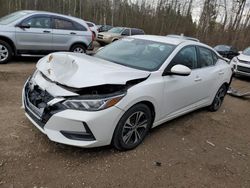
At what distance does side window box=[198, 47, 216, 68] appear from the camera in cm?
477

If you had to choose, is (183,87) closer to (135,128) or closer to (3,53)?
(135,128)

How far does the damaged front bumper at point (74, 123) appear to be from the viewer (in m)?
2.81

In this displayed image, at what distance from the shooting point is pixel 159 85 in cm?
355

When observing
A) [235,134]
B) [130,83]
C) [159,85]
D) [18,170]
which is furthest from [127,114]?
[235,134]

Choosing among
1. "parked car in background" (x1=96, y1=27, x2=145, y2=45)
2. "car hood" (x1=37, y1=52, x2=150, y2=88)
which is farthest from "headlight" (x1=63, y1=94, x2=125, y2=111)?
"parked car in background" (x1=96, y1=27, x2=145, y2=45)

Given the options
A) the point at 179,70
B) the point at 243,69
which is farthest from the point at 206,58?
the point at 243,69

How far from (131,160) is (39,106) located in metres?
1.41

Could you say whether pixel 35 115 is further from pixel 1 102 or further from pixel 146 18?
pixel 146 18

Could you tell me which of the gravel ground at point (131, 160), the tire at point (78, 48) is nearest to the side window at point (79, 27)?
the tire at point (78, 48)

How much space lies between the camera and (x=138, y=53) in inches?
161

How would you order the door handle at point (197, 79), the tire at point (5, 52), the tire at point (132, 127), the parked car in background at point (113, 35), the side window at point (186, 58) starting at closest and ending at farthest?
the tire at point (132, 127) < the side window at point (186, 58) < the door handle at point (197, 79) < the tire at point (5, 52) < the parked car in background at point (113, 35)

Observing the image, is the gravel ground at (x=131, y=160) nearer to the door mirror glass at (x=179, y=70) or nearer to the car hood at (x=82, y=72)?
the car hood at (x=82, y=72)

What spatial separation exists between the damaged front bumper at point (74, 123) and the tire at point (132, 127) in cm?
15

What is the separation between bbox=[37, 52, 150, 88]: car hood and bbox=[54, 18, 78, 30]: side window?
5311 mm
